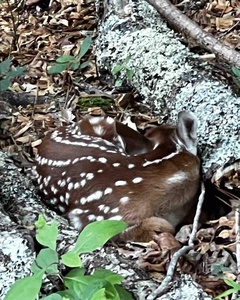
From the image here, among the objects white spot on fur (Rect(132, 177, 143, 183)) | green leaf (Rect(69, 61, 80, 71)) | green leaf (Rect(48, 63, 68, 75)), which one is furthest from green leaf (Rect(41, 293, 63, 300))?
green leaf (Rect(69, 61, 80, 71))

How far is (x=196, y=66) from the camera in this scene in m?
4.34

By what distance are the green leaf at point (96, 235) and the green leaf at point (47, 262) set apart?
99mm

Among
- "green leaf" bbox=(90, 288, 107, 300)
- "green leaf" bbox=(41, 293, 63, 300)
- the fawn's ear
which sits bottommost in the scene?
the fawn's ear

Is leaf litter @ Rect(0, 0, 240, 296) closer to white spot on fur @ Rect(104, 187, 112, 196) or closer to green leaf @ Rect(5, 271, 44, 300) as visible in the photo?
white spot on fur @ Rect(104, 187, 112, 196)

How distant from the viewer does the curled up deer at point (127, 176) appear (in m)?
3.49

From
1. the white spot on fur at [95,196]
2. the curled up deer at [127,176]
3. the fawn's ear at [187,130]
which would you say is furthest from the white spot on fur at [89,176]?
the fawn's ear at [187,130]

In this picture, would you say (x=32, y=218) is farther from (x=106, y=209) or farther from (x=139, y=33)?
(x=139, y=33)

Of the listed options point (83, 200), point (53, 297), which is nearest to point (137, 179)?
point (83, 200)

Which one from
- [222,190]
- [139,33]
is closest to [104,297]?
[222,190]

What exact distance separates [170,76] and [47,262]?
203cm

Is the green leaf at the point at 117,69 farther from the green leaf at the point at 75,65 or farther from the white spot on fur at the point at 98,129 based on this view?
the white spot on fur at the point at 98,129

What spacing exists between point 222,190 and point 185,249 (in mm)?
747

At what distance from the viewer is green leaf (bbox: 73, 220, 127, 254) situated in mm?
2482

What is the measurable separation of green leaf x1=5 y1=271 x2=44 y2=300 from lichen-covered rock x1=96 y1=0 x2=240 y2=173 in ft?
4.81
